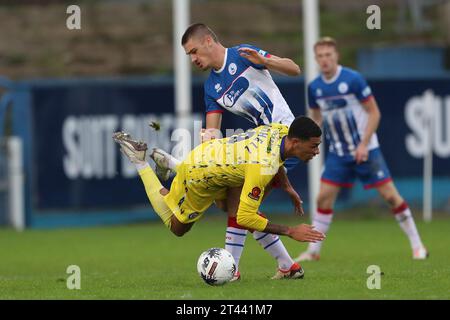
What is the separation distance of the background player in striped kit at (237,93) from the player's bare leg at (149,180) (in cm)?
54

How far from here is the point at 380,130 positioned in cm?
2136

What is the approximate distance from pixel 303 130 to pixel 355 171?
455 centimetres

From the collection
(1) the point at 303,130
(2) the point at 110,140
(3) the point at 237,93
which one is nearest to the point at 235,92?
(3) the point at 237,93

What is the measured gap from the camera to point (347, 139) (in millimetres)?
14031

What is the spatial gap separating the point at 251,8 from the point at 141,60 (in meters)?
3.57

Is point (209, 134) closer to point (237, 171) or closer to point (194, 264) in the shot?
point (237, 171)

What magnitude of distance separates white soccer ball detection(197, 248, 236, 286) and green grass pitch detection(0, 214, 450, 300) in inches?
3.5

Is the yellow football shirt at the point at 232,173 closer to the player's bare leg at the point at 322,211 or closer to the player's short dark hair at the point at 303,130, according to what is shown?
the player's short dark hair at the point at 303,130

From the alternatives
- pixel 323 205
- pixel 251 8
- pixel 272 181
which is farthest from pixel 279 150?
pixel 251 8

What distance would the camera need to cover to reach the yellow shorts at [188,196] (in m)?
10.6

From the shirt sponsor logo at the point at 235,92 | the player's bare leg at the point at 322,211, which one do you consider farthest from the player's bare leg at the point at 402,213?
the shirt sponsor logo at the point at 235,92

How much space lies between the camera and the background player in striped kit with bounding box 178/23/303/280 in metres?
10.7

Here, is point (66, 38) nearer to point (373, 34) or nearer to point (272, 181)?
point (373, 34)

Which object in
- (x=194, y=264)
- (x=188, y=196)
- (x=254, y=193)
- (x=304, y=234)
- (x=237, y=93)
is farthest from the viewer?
(x=194, y=264)
